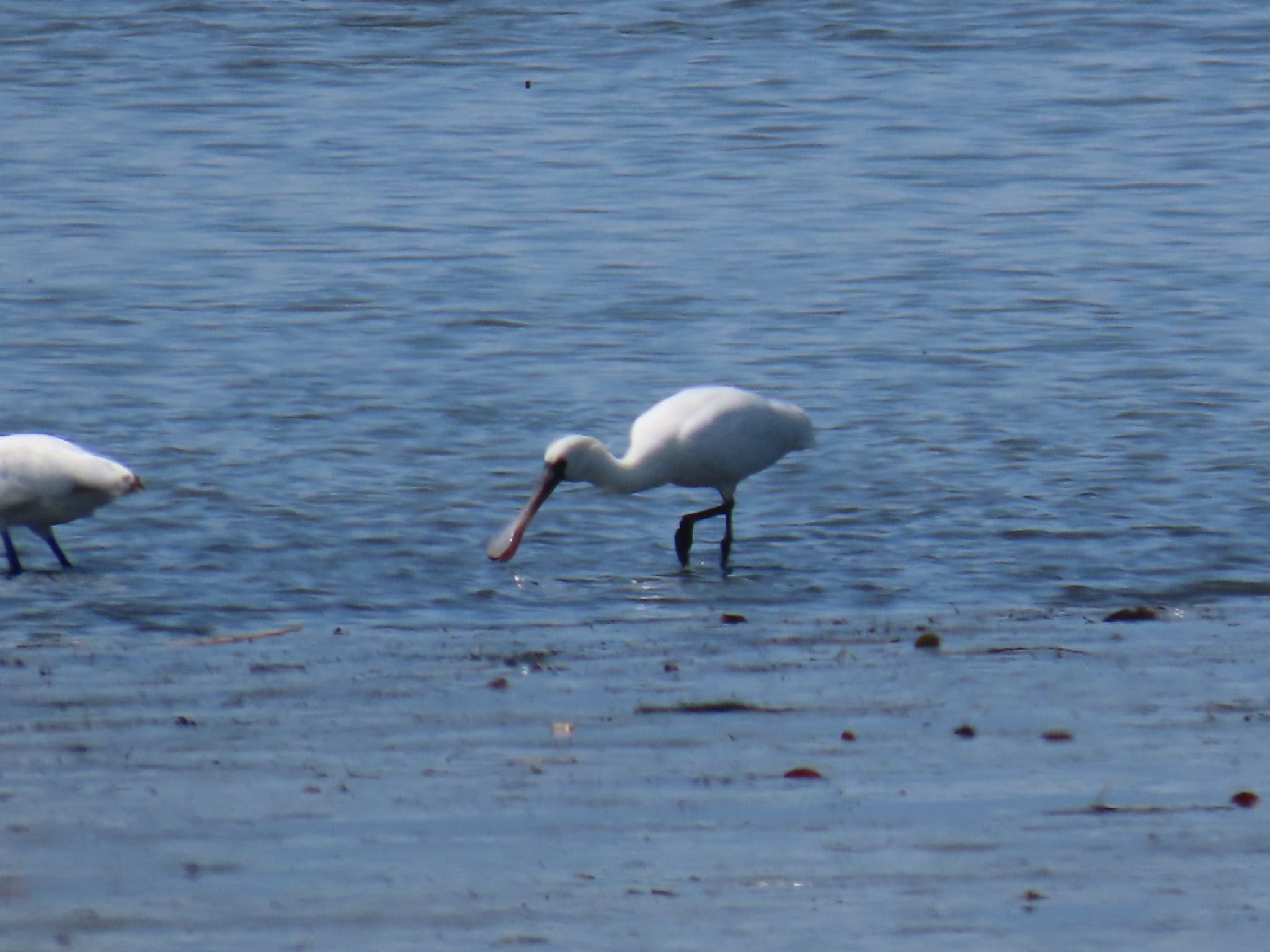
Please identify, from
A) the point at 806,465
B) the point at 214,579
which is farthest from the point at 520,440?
the point at 214,579

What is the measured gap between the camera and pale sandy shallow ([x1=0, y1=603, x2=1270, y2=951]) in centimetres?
453

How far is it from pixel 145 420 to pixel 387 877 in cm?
635

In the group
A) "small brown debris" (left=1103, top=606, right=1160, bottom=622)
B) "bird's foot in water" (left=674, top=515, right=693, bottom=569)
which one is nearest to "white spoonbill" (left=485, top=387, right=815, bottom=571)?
"bird's foot in water" (left=674, top=515, right=693, bottom=569)

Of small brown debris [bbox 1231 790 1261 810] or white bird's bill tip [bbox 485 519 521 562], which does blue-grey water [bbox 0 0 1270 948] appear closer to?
white bird's bill tip [bbox 485 519 521 562]

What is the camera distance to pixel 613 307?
13.7 meters

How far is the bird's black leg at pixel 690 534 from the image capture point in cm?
858

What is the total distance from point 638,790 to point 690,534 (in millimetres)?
3415

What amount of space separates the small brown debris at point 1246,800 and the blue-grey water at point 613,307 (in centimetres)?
125

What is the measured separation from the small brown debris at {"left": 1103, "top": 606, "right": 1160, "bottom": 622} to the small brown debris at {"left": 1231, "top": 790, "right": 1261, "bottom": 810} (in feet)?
6.42

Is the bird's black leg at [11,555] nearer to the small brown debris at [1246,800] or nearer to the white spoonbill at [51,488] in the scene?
the white spoonbill at [51,488]

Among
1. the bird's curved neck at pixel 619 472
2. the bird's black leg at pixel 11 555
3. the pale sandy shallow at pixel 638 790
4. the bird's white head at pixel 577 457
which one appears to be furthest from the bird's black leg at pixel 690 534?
the bird's black leg at pixel 11 555

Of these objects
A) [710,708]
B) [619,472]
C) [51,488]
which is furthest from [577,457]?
[710,708]

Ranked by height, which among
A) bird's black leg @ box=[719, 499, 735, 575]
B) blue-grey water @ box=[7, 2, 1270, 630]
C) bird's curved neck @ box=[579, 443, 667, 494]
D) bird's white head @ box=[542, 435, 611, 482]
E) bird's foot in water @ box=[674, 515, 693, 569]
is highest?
bird's white head @ box=[542, 435, 611, 482]

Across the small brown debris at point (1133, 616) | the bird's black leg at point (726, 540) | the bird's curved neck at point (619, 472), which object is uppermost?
the small brown debris at point (1133, 616)
